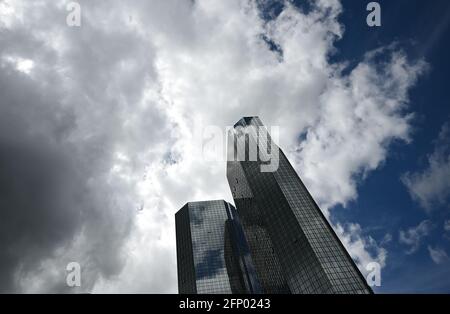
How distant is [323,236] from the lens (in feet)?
473

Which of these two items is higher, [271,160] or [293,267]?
[271,160]

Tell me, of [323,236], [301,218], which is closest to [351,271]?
[323,236]
